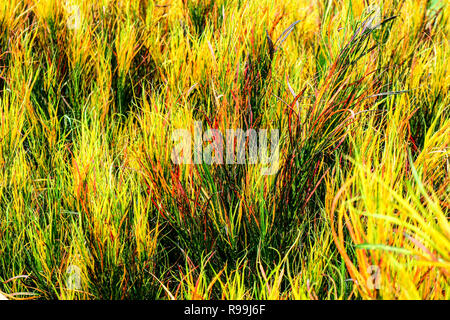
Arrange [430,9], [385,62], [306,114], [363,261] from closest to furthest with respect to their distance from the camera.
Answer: [363,261], [306,114], [385,62], [430,9]

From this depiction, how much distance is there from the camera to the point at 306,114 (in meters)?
0.89

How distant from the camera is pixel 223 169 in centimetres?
85

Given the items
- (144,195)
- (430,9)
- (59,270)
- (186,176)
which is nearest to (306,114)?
(186,176)

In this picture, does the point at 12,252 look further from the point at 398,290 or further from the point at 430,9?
the point at 430,9

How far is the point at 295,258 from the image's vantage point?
2.73 ft

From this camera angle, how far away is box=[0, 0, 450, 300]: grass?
73 centimetres

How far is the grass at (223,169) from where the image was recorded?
0.73 metres

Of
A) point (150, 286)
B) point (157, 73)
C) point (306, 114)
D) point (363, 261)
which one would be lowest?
point (150, 286)

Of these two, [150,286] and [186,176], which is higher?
[186,176]

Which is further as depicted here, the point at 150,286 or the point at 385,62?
the point at 385,62

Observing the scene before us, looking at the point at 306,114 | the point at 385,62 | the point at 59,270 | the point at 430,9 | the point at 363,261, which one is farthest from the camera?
the point at 430,9
